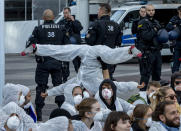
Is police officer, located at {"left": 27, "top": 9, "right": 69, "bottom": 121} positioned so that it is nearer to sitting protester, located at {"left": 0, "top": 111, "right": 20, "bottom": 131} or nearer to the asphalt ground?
the asphalt ground

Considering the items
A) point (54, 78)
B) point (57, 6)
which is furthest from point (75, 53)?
point (57, 6)

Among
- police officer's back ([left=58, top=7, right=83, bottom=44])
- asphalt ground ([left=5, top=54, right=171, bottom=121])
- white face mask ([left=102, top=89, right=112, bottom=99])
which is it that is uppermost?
police officer's back ([left=58, top=7, right=83, bottom=44])

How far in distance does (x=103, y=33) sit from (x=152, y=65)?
183cm

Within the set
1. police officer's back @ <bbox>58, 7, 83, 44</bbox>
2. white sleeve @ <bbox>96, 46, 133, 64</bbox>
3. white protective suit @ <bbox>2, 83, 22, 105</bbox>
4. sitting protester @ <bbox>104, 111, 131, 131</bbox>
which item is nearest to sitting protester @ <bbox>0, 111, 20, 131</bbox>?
sitting protester @ <bbox>104, 111, 131, 131</bbox>

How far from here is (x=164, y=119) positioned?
5879 millimetres

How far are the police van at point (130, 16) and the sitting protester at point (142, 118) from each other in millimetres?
13704

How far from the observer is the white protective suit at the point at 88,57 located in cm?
827

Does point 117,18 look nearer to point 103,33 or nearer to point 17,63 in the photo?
point 17,63

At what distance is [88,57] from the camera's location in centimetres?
848

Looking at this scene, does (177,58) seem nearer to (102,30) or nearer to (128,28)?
(102,30)

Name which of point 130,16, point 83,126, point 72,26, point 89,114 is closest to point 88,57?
point 89,114

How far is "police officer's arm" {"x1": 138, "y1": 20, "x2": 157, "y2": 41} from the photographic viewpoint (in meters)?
11.8

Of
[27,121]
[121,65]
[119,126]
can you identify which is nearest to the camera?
[119,126]

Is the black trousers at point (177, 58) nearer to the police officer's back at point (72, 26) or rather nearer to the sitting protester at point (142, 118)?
the police officer's back at point (72, 26)
